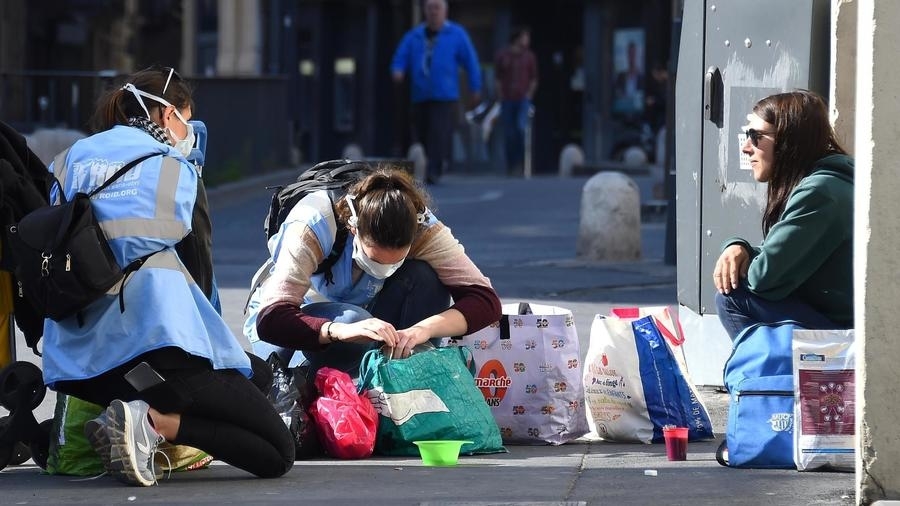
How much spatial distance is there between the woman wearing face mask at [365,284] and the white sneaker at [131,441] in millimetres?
871

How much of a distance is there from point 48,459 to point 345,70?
72.3 ft

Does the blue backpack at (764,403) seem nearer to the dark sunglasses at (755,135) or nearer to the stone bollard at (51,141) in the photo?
the dark sunglasses at (755,135)

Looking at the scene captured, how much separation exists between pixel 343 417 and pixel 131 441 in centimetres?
94

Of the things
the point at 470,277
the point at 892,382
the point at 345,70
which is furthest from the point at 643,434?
the point at 345,70

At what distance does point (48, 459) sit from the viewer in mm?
5402

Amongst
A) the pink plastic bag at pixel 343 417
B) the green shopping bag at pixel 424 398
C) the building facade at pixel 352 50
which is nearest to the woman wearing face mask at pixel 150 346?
the pink plastic bag at pixel 343 417

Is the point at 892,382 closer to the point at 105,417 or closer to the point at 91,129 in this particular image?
the point at 105,417

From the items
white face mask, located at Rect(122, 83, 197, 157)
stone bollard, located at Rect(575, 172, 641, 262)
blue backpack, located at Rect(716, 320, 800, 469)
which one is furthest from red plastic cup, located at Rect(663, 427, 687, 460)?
stone bollard, located at Rect(575, 172, 641, 262)

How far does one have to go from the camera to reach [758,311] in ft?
18.5

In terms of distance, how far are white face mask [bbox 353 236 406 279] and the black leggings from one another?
2.50 ft

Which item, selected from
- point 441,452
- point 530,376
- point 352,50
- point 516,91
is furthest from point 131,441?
point 352,50

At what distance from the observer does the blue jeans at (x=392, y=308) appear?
5977mm

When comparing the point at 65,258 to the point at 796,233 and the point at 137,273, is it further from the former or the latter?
the point at 796,233

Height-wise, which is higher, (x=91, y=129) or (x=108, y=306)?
(x=91, y=129)
